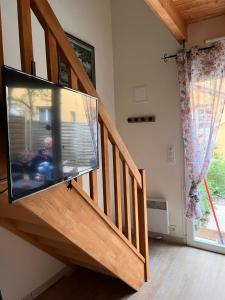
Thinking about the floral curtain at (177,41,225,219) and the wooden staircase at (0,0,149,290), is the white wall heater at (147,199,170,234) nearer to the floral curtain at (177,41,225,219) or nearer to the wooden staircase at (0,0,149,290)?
the floral curtain at (177,41,225,219)

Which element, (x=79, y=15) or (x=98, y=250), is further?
(x=79, y=15)

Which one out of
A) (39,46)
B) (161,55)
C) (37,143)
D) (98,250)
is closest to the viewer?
(37,143)

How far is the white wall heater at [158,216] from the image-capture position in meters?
3.02

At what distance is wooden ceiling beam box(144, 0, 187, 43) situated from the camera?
2.03m

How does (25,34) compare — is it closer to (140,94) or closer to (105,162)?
(105,162)

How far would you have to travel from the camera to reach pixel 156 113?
3.05 m

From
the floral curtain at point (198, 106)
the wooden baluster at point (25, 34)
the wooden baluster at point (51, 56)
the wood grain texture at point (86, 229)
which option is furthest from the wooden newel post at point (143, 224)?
the wooden baluster at point (25, 34)

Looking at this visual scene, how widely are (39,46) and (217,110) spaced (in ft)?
6.14

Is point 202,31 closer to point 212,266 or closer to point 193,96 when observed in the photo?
point 193,96

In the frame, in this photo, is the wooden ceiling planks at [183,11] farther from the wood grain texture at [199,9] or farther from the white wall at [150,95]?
the white wall at [150,95]

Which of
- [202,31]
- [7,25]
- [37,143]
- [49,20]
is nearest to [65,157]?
Result: [37,143]

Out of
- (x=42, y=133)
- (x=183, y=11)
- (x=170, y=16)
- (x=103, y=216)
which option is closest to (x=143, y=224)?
(x=103, y=216)

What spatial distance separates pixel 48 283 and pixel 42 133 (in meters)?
1.85

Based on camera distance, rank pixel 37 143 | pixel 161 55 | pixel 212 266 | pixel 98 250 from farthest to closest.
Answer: pixel 161 55, pixel 212 266, pixel 98 250, pixel 37 143
